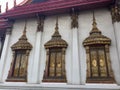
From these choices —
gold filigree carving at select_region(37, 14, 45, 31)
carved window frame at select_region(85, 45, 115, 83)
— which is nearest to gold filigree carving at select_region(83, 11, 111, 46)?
→ carved window frame at select_region(85, 45, 115, 83)

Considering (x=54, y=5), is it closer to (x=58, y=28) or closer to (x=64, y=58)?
(x=58, y=28)

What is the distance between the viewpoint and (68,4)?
8.18 m

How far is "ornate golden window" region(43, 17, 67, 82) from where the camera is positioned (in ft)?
24.2

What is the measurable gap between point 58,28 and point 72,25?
2.87 ft

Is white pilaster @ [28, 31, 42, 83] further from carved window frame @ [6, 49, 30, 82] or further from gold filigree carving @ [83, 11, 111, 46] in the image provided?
gold filigree carving @ [83, 11, 111, 46]

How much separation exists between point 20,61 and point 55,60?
6.92ft

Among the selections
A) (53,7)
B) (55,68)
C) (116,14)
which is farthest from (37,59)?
(116,14)

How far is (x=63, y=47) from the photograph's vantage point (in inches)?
304

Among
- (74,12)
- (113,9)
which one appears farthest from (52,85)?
(113,9)

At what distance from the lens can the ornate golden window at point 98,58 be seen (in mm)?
6664

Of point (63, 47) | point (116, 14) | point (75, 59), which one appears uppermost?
point (116, 14)

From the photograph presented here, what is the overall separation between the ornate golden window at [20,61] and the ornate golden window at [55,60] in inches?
48.2

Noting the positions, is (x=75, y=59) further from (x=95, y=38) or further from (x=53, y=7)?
(x=53, y=7)

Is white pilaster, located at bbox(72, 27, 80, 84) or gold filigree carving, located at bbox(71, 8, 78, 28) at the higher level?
gold filigree carving, located at bbox(71, 8, 78, 28)
